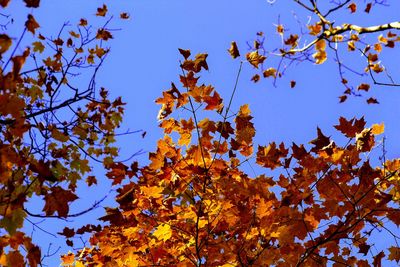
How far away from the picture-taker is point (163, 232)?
464cm

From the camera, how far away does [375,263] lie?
4.74 metres

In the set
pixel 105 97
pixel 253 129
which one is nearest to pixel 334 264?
pixel 253 129

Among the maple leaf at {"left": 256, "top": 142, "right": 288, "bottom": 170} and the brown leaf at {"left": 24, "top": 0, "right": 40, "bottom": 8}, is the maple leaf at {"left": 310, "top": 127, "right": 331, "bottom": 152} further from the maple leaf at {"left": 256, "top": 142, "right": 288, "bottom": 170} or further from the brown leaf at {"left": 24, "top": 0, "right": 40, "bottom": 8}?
the brown leaf at {"left": 24, "top": 0, "right": 40, "bottom": 8}

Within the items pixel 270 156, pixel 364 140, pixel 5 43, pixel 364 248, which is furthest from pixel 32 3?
pixel 364 248

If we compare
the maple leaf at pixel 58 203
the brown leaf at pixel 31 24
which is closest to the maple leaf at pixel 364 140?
the maple leaf at pixel 58 203

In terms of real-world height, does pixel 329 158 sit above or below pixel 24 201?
above

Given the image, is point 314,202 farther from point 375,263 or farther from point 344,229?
point 375,263

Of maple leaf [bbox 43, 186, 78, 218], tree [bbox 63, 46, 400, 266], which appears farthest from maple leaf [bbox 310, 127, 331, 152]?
maple leaf [bbox 43, 186, 78, 218]

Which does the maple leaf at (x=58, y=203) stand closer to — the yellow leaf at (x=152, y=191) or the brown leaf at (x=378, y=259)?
the yellow leaf at (x=152, y=191)

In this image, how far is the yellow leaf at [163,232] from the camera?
4629 millimetres

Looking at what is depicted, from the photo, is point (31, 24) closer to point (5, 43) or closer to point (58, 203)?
point (5, 43)

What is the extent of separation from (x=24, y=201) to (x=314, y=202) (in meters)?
3.04

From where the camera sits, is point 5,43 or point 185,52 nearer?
point 5,43

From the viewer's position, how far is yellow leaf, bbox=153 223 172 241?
4.63 m
